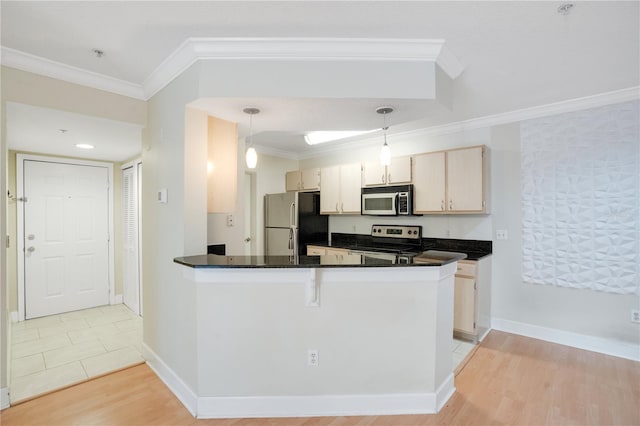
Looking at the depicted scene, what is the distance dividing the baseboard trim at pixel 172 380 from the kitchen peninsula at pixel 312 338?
90 millimetres

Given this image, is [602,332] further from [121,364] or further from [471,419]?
[121,364]

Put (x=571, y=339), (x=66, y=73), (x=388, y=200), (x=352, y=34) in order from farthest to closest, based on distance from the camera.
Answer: (x=388, y=200) → (x=571, y=339) → (x=66, y=73) → (x=352, y=34)

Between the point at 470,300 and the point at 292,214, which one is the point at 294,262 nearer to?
the point at 470,300

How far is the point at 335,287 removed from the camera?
201 cm

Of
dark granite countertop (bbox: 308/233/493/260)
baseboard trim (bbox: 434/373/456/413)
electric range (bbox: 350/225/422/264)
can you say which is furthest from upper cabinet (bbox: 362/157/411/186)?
baseboard trim (bbox: 434/373/456/413)

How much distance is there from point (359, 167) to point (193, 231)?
2.66m

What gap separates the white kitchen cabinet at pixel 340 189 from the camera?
434 cm

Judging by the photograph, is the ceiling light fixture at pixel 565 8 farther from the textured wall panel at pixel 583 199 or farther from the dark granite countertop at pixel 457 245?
the dark granite countertop at pixel 457 245

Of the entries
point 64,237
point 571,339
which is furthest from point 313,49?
point 64,237

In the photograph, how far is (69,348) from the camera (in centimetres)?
296

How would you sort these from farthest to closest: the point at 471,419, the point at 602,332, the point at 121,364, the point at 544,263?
1. the point at 544,263
2. the point at 602,332
3. the point at 121,364
4. the point at 471,419

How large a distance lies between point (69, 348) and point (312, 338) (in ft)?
8.64

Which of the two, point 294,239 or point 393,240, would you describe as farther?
point 294,239

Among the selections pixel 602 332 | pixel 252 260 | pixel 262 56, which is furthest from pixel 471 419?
pixel 262 56
